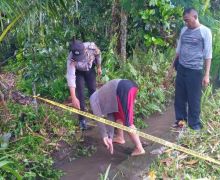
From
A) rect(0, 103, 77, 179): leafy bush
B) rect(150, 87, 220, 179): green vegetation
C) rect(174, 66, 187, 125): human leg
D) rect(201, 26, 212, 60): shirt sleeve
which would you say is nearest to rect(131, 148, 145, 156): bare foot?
rect(150, 87, 220, 179): green vegetation

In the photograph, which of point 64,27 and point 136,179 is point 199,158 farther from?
point 64,27

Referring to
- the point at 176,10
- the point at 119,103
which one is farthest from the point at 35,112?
the point at 176,10

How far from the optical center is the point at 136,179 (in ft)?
14.6

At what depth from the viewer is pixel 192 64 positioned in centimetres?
527

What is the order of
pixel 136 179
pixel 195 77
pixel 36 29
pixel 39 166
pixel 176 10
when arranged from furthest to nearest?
pixel 176 10, pixel 36 29, pixel 195 77, pixel 39 166, pixel 136 179

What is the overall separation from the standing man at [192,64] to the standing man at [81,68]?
1180 mm

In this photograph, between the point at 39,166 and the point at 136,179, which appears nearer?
the point at 136,179

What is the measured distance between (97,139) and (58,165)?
31.4 inches

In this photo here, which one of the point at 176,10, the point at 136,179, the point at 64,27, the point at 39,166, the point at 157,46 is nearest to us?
the point at 136,179

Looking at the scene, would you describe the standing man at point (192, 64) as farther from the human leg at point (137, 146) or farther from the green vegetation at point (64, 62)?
the human leg at point (137, 146)

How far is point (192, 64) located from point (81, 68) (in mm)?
1491

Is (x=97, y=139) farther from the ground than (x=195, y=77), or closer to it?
closer to it

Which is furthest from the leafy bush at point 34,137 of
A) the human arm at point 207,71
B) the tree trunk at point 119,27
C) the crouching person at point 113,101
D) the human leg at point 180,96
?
the tree trunk at point 119,27

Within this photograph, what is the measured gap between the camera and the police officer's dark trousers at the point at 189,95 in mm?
5328
